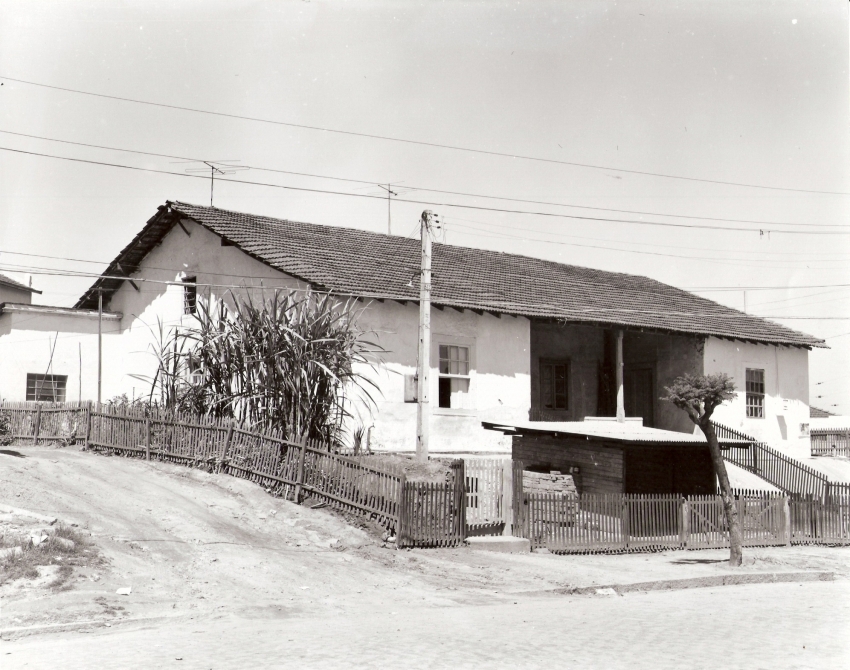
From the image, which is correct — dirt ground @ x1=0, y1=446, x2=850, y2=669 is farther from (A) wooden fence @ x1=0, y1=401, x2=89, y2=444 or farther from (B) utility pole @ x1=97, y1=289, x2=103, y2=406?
(B) utility pole @ x1=97, y1=289, x2=103, y2=406

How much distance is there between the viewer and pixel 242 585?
11219mm

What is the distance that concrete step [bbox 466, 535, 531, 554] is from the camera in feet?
50.2

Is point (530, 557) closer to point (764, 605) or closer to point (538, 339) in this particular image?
point (764, 605)

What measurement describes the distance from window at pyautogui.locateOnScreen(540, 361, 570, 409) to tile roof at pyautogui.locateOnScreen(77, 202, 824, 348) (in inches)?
86.9

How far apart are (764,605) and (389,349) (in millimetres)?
11607

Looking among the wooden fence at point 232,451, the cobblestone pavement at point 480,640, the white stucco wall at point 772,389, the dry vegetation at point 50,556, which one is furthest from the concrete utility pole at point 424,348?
the white stucco wall at point 772,389

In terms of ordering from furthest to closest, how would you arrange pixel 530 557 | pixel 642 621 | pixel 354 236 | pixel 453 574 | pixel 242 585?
pixel 354 236 < pixel 530 557 < pixel 453 574 < pixel 242 585 < pixel 642 621

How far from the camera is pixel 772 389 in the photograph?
2917 cm

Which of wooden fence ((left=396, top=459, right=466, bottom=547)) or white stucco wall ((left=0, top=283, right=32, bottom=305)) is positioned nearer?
wooden fence ((left=396, top=459, right=466, bottom=547))

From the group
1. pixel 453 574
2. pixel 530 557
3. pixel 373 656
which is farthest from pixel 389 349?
pixel 373 656

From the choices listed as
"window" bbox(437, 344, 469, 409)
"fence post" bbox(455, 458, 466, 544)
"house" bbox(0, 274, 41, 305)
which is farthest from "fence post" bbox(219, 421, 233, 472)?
"house" bbox(0, 274, 41, 305)

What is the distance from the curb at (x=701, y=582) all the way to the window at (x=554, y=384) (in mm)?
12837

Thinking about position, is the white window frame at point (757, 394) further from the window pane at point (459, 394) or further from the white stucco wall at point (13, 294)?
the white stucco wall at point (13, 294)

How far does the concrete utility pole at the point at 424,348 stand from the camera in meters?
17.4
